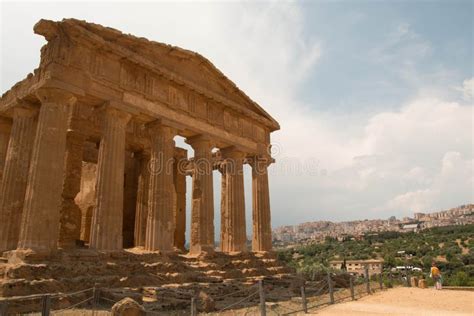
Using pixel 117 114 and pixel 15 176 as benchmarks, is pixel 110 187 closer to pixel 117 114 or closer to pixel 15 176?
pixel 117 114

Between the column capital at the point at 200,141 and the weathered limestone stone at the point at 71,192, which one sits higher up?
the column capital at the point at 200,141

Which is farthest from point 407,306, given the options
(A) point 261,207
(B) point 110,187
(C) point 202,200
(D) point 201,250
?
(B) point 110,187

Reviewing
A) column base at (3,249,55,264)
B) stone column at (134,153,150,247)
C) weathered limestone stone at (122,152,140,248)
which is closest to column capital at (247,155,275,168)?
stone column at (134,153,150,247)

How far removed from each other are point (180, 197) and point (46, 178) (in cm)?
1143

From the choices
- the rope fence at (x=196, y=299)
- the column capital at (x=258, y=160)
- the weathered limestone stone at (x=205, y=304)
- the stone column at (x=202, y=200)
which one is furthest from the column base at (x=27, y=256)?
the column capital at (x=258, y=160)

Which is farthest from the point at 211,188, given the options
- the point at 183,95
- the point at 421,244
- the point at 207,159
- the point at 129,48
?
the point at 421,244

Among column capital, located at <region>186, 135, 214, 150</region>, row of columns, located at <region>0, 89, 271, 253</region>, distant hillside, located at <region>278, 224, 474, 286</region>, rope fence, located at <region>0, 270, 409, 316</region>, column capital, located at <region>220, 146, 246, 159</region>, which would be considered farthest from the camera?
distant hillside, located at <region>278, 224, 474, 286</region>

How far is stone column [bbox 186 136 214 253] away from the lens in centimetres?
1669

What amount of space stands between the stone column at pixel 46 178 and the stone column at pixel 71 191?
3.78m

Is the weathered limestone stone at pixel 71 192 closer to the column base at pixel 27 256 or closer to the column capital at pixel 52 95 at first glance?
the column capital at pixel 52 95

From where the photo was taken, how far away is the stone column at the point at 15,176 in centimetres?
1341

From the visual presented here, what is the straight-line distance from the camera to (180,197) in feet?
74.1

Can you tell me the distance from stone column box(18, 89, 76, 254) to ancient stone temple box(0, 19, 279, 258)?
0.10 feet

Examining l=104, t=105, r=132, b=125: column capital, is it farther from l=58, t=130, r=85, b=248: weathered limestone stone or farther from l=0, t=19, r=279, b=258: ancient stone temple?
l=58, t=130, r=85, b=248: weathered limestone stone
